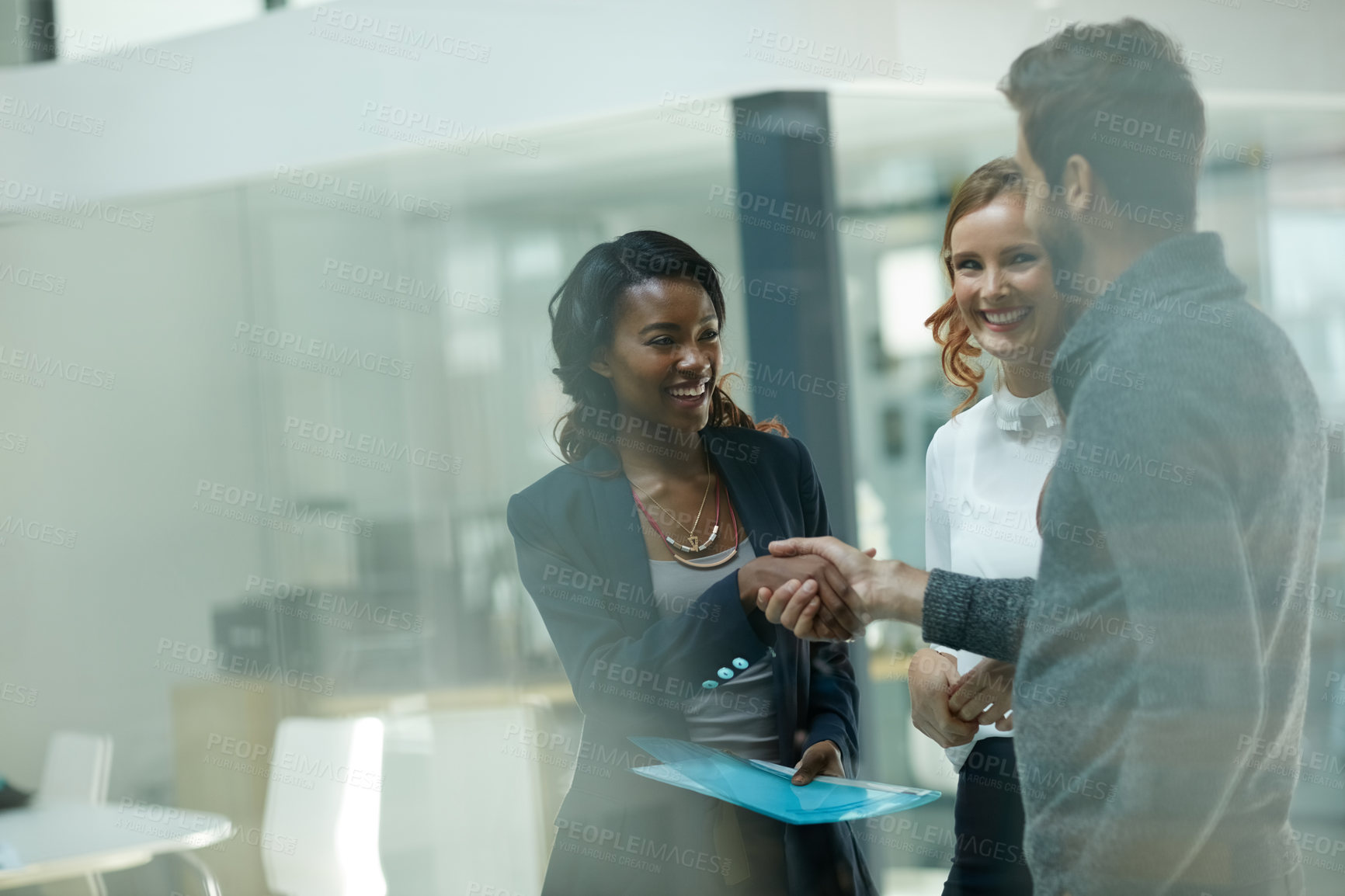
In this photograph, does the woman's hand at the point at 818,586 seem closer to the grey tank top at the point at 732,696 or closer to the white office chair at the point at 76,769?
the grey tank top at the point at 732,696

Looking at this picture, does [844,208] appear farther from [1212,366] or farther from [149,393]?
[149,393]

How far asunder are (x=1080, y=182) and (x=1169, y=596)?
46 centimetres

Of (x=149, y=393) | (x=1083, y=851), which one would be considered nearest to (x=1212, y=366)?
(x=1083, y=851)

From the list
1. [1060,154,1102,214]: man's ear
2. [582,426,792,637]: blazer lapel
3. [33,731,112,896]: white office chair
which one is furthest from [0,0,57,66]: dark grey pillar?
[1060,154,1102,214]: man's ear

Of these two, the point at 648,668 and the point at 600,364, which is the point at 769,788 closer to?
the point at 648,668

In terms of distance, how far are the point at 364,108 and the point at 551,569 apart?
160cm

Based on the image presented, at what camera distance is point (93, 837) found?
2.79 m

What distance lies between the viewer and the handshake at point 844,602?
1488 millimetres

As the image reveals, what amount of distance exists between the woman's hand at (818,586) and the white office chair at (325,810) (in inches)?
66.6

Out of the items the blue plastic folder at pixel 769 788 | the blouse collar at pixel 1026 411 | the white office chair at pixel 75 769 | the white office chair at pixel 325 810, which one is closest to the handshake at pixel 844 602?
the blue plastic folder at pixel 769 788

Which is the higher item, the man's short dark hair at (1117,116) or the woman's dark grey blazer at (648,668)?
the man's short dark hair at (1117,116)

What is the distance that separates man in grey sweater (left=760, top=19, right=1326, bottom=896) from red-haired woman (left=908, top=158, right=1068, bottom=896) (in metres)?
0.19

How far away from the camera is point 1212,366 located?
1127 millimetres

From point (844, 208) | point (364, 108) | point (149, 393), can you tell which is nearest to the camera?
point (844, 208)
